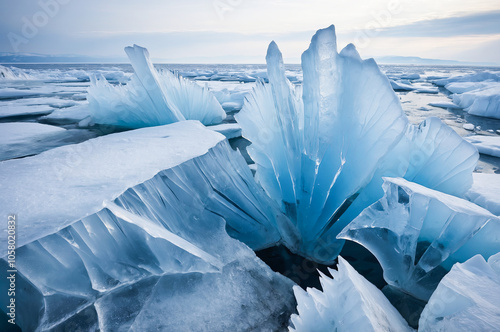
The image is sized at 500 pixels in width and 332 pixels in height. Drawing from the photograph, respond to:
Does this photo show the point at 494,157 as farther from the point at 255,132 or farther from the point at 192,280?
the point at 192,280

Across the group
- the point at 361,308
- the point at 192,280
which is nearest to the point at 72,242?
the point at 192,280

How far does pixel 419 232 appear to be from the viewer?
4.19 ft

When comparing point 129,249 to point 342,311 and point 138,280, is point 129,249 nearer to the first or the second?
point 138,280

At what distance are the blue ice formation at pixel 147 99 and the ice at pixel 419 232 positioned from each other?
2.88 meters

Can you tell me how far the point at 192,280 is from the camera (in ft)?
3.86

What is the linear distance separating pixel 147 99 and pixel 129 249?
2981 millimetres

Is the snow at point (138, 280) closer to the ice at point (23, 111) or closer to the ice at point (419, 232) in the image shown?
the ice at point (419, 232)

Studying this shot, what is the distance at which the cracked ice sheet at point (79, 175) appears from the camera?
924 millimetres

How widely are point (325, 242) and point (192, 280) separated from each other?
0.84 metres

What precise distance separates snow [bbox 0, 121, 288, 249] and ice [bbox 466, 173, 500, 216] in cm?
123

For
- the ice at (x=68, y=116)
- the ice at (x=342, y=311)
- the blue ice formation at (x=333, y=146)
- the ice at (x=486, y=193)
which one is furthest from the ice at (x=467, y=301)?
the ice at (x=68, y=116)

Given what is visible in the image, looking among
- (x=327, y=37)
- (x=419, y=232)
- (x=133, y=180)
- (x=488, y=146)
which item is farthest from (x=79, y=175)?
(x=488, y=146)

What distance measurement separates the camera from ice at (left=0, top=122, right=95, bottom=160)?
2.96 metres

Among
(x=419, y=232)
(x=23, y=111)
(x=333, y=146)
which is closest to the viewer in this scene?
(x=419, y=232)
